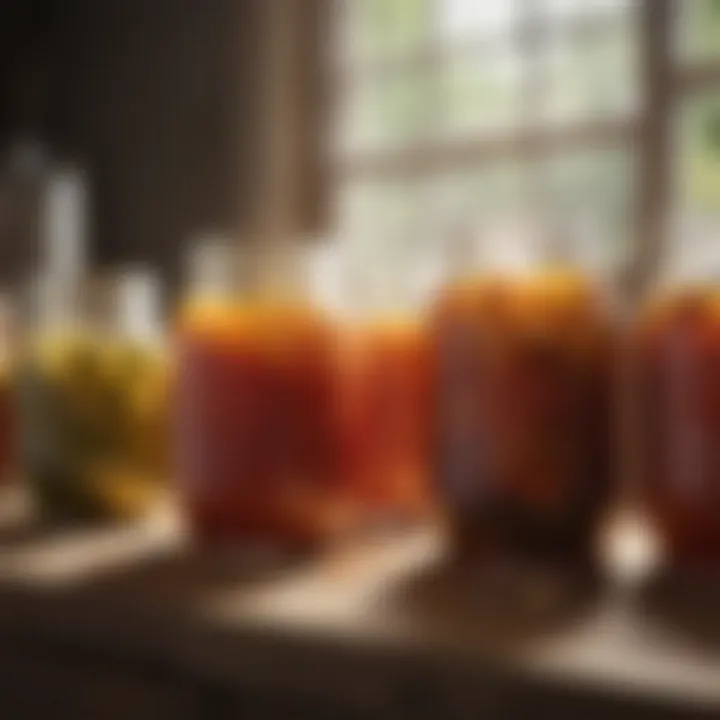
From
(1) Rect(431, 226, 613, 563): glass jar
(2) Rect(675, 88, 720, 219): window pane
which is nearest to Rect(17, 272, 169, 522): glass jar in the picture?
(1) Rect(431, 226, 613, 563): glass jar

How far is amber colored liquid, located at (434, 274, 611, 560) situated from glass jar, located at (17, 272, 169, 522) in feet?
0.79

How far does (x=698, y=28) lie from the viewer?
1104 millimetres

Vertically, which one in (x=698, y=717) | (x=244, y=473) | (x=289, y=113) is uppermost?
(x=289, y=113)

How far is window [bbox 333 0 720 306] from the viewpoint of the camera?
1.10 metres

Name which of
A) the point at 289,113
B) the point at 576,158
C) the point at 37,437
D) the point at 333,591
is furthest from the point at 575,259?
the point at 289,113

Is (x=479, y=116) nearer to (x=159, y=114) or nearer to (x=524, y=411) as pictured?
(x=159, y=114)

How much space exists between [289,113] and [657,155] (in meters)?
0.40

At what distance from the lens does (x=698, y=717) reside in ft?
1.54

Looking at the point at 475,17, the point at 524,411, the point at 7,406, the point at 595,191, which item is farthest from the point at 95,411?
the point at 475,17

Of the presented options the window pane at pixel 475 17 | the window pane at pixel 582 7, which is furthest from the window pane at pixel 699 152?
the window pane at pixel 475 17

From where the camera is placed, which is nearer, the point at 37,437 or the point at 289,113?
the point at 37,437

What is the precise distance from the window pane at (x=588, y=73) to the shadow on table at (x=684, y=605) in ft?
1.96

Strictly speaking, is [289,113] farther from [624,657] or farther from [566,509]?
[624,657]

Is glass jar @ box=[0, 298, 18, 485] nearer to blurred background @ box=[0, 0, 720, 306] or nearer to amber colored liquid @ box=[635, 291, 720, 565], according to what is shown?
blurred background @ box=[0, 0, 720, 306]
